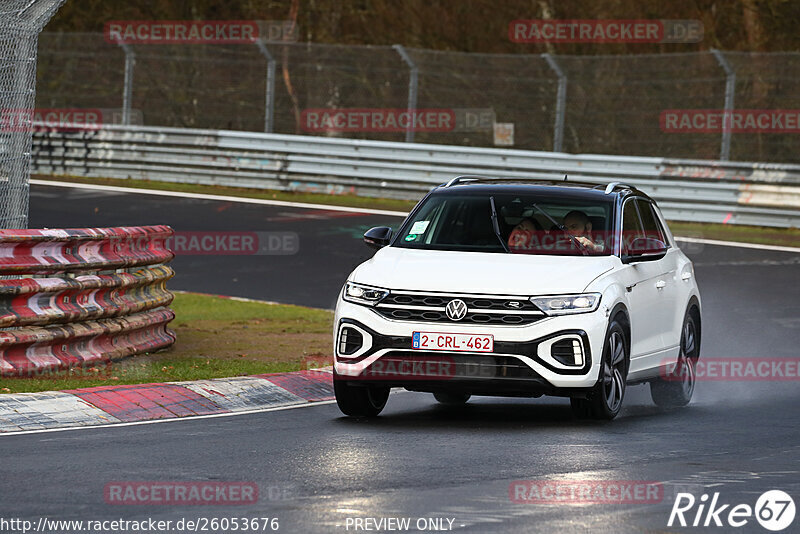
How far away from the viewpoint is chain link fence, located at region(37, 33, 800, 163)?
36.2m

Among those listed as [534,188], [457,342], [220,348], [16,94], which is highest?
[16,94]

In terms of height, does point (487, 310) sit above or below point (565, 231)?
below

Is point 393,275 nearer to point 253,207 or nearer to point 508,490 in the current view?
point 508,490

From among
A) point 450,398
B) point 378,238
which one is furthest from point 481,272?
point 450,398

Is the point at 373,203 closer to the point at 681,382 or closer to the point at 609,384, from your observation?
the point at 681,382

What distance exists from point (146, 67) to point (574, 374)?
115 feet

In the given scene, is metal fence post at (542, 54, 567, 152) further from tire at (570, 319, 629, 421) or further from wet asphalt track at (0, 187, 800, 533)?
tire at (570, 319, 629, 421)

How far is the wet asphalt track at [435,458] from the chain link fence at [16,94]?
3.17 m

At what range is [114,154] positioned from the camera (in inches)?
1225

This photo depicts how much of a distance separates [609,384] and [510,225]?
1.46m

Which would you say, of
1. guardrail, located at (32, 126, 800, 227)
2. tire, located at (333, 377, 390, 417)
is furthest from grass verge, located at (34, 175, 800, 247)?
tire, located at (333, 377, 390, 417)

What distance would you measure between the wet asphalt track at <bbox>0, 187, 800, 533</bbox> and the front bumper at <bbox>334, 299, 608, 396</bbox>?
1.02 feet

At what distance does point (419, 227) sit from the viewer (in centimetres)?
1138

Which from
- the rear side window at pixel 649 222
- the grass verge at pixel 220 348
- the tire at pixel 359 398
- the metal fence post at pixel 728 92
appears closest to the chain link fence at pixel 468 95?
the metal fence post at pixel 728 92
